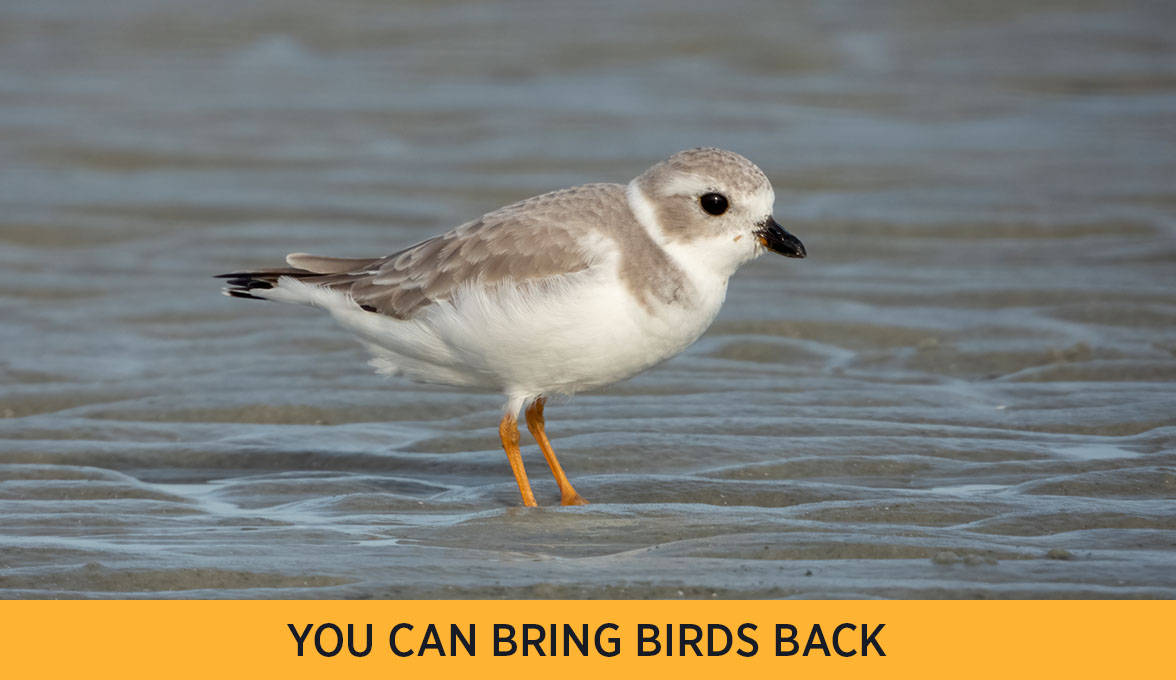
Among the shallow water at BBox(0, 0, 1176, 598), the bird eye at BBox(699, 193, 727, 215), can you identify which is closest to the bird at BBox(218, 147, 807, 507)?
the bird eye at BBox(699, 193, 727, 215)

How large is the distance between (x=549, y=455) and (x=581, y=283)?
2.94ft

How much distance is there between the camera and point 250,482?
22.4ft

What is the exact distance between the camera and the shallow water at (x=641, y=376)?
5.50 m

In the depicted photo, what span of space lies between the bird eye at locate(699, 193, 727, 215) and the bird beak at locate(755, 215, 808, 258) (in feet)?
0.61

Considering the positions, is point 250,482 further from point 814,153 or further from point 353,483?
point 814,153

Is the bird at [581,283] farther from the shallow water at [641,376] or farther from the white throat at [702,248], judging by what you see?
the shallow water at [641,376]

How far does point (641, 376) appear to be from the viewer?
27.2 ft

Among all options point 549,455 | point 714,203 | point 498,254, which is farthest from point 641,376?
point 714,203

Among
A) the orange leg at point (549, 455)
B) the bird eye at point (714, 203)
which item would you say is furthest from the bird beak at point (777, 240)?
the orange leg at point (549, 455)

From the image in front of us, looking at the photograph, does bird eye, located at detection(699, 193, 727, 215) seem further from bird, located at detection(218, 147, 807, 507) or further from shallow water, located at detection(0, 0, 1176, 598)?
shallow water, located at detection(0, 0, 1176, 598)

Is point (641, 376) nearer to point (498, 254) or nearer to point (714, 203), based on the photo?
point (498, 254)

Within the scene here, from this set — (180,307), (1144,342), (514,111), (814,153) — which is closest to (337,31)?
(514,111)

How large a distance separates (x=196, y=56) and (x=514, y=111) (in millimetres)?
4499

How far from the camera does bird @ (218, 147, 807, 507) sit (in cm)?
611
